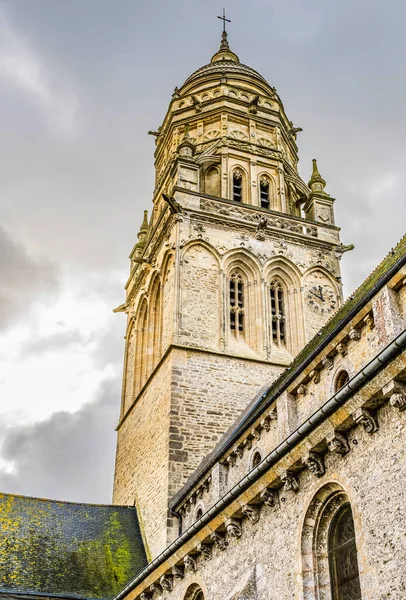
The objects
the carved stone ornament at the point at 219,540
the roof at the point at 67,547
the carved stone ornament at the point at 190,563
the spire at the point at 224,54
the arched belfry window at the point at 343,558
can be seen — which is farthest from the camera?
the spire at the point at 224,54

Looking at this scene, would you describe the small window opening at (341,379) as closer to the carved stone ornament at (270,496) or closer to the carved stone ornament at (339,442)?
the carved stone ornament at (270,496)

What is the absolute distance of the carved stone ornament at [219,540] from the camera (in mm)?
8867

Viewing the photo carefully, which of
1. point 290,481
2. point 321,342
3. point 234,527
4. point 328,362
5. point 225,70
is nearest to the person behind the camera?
point 290,481

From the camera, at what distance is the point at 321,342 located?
13.2 metres

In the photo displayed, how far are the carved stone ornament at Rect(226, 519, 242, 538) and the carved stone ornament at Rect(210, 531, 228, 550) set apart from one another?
31 cm

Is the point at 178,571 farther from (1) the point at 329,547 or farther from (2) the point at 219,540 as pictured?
(1) the point at 329,547

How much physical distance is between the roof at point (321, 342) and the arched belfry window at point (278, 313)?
2427mm

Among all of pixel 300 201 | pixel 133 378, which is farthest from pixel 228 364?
pixel 300 201

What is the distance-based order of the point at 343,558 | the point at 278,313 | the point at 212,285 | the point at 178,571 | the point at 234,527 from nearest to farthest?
the point at 343,558 → the point at 234,527 → the point at 178,571 → the point at 212,285 → the point at 278,313

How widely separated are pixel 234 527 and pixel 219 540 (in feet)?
1.46

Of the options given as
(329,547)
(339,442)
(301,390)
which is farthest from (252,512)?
(301,390)

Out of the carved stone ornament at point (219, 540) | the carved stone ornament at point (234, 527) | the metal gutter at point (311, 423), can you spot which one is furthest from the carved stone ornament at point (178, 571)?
the carved stone ornament at point (234, 527)

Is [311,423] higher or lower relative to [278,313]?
lower

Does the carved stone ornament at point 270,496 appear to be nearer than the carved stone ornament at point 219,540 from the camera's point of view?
Yes
